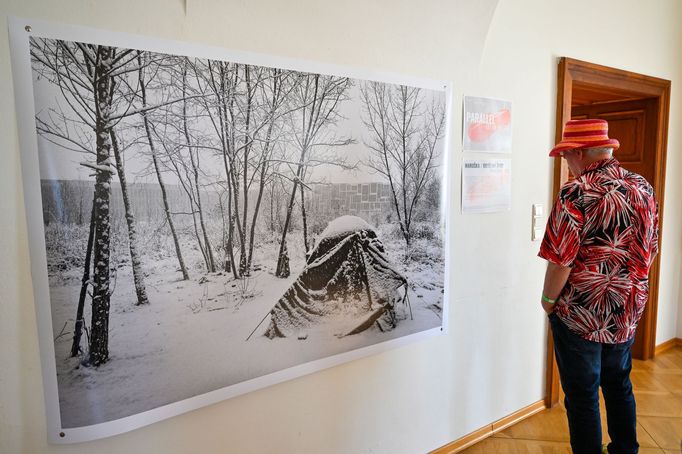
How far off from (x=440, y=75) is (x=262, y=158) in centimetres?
99

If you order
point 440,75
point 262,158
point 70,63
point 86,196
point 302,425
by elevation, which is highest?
point 440,75

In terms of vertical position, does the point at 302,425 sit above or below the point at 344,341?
below

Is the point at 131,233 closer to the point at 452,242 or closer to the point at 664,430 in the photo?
the point at 452,242

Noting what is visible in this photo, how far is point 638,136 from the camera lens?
10.9ft

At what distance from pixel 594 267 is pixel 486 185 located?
0.66 metres

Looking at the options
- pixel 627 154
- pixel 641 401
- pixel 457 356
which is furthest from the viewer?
pixel 627 154

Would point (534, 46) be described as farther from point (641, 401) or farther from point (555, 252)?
point (641, 401)

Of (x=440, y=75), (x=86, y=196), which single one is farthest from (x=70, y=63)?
(x=440, y=75)

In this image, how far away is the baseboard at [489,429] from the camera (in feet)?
7.39

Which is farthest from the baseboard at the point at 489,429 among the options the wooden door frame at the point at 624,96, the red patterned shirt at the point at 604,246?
the red patterned shirt at the point at 604,246

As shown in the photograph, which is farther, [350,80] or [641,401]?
[641,401]

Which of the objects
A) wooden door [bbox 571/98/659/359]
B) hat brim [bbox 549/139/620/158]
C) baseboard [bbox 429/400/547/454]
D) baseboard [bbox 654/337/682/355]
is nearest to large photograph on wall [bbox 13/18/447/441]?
hat brim [bbox 549/139/620/158]

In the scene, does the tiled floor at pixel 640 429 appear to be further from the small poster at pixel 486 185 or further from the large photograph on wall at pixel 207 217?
the small poster at pixel 486 185

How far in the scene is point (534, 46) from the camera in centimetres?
236
